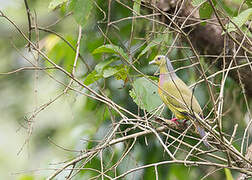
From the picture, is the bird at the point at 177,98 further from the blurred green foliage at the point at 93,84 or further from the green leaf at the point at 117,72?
the green leaf at the point at 117,72

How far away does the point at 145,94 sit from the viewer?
2.63 m

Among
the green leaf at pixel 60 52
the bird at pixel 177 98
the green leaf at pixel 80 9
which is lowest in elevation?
the bird at pixel 177 98

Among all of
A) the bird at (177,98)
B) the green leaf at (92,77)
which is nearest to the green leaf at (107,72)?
the green leaf at (92,77)

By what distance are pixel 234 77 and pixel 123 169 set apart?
0.97 m

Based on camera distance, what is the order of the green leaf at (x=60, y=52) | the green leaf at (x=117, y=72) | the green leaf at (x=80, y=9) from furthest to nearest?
the green leaf at (x=60, y=52) < the green leaf at (x=117, y=72) < the green leaf at (x=80, y=9)

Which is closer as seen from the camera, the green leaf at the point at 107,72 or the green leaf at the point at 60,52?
the green leaf at the point at 107,72

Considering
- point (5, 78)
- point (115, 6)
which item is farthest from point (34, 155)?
point (115, 6)

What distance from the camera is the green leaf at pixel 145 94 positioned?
8.43 ft

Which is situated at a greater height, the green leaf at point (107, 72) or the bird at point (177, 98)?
the green leaf at point (107, 72)

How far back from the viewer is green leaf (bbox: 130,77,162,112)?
8.43 feet

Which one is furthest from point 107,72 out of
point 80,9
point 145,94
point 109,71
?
point 80,9

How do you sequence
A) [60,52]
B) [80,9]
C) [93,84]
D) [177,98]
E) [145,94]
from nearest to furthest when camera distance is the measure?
1. [80,9]
2. [145,94]
3. [177,98]
4. [93,84]
5. [60,52]

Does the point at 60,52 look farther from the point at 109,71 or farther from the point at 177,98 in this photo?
the point at 177,98

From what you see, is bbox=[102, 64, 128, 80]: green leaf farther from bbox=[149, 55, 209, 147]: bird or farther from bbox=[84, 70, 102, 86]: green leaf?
bbox=[149, 55, 209, 147]: bird
